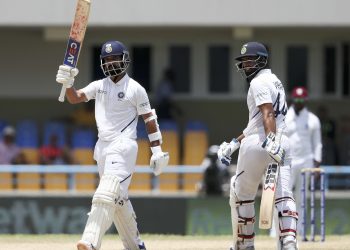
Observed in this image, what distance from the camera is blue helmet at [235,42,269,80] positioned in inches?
383

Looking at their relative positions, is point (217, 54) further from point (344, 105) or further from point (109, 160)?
point (109, 160)

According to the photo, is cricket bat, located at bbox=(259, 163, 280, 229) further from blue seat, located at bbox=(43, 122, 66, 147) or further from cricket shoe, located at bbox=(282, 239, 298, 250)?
blue seat, located at bbox=(43, 122, 66, 147)

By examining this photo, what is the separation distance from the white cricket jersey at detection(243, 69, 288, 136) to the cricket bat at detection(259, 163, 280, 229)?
414 mm

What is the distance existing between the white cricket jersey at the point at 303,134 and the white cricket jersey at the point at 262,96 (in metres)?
4.22

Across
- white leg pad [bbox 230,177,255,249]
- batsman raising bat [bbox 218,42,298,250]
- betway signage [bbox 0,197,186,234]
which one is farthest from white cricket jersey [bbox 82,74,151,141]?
betway signage [bbox 0,197,186,234]

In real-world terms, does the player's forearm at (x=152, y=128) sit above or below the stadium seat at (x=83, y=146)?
above

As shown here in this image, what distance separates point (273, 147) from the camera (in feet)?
30.0

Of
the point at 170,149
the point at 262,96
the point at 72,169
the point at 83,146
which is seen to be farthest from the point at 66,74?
the point at 170,149

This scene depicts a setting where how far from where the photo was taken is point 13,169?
1617cm

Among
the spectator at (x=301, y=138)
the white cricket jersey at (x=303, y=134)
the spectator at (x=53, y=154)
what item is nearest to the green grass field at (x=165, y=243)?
the spectator at (x=301, y=138)

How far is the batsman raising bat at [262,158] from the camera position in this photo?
30.4 feet

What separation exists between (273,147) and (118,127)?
1.54 m
